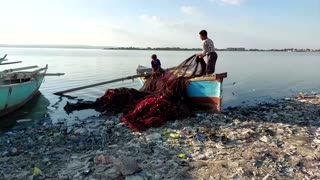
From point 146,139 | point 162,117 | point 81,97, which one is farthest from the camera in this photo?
point 81,97

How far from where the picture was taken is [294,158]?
7641 millimetres

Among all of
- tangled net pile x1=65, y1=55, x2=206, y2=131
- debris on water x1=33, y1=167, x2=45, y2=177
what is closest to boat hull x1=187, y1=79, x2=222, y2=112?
tangled net pile x1=65, y1=55, x2=206, y2=131

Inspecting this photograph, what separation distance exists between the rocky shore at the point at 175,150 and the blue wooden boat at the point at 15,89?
336cm

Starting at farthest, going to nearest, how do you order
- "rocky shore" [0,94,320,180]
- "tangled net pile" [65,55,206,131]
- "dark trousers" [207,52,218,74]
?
"dark trousers" [207,52,218,74]
"tangled net pile" [65,55,206,131]
"rocky shore" [0,94,320,180]

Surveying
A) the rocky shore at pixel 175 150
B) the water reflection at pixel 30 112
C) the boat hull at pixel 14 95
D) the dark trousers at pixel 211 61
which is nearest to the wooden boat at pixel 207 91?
the dark trousers at pixel 211 61

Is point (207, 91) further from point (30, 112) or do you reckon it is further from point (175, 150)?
point (30, 112)

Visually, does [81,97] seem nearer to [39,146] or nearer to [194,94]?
[194,94]

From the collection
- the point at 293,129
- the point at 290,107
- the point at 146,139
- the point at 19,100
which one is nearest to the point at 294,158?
the point at 293,129

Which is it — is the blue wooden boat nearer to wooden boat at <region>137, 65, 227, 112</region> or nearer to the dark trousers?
wooden boat at <region>137, 65, 227, 112</region>

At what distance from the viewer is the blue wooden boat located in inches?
566

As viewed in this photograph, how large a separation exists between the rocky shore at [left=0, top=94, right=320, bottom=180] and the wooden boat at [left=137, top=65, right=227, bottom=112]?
69cm

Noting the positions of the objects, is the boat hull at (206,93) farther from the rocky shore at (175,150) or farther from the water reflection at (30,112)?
the water reflection at (30,112)

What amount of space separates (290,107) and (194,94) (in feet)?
15.9

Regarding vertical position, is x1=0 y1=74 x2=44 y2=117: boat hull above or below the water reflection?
above
